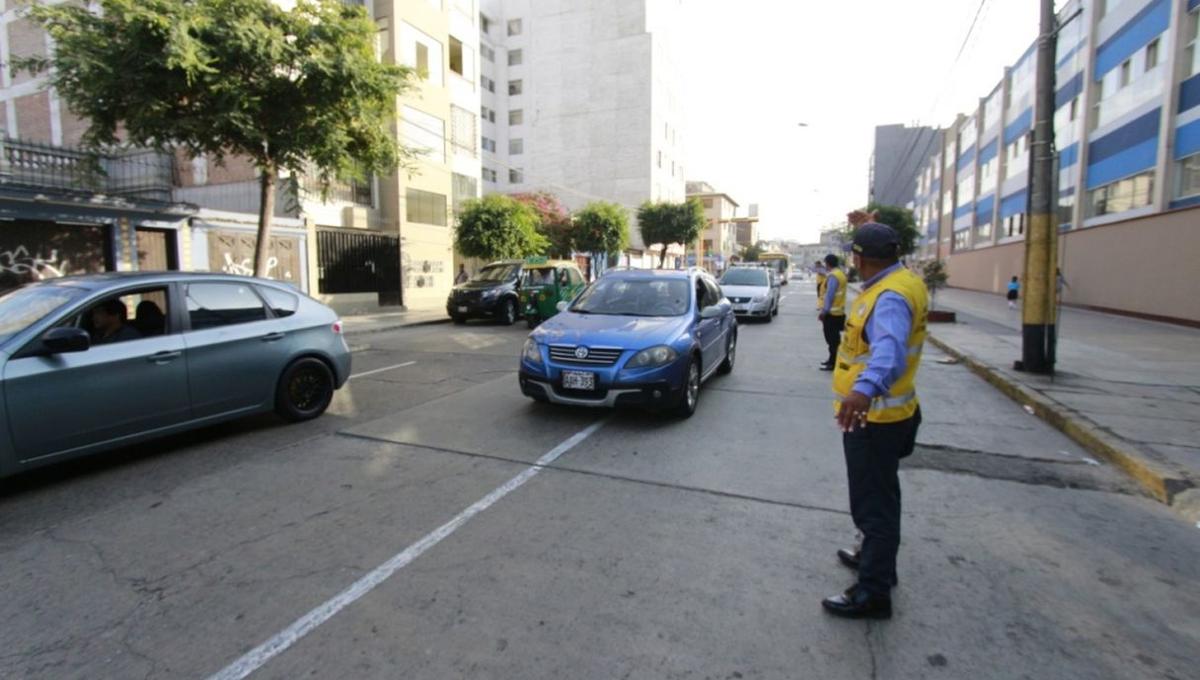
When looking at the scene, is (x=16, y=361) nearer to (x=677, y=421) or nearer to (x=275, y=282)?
(x=275, y=282)

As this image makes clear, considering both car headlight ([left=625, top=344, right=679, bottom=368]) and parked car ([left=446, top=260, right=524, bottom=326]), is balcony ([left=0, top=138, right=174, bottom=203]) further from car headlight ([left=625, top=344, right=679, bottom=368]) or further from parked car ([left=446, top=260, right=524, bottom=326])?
car headlight ([left=625, top=344, right=679, bottom=368])

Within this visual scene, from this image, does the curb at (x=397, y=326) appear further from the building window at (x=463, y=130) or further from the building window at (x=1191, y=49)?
the building window at (x=1191, y=49)

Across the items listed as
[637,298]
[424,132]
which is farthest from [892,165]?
[637,298]

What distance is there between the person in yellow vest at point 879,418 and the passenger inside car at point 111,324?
535 centimetres

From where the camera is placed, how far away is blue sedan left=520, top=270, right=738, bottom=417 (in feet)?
19.1

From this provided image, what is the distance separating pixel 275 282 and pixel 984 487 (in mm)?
6830

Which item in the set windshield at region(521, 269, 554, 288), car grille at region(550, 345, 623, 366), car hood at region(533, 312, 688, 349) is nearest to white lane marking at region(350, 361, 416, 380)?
car hood at region(533, 312, 688, 349)

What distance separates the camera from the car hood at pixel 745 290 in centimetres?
1748

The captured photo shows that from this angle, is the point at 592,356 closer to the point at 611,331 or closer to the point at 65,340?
the point at 611,331

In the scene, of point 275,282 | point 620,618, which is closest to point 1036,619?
point 620,618

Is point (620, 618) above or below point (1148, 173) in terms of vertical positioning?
below

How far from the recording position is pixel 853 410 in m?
2.63

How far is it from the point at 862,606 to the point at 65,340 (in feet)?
17.4

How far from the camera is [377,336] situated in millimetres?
15328
